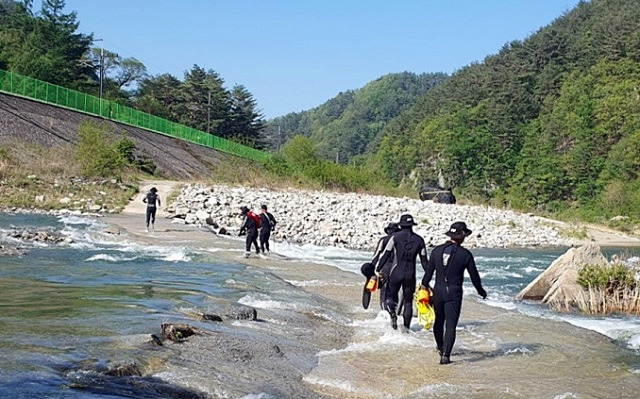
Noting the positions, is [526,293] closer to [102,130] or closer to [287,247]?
[287,247]

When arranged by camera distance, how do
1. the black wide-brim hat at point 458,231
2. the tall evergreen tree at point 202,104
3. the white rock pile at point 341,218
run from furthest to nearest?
the tall evergreen tree at point 202,104 < the white rock pile at point 341,218 < the black wide-brim hat at point 458,231

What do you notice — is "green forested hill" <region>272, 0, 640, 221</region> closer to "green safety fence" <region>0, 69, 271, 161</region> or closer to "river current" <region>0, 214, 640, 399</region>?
"green safety fence" <region>0, 69, 271, 161</region>

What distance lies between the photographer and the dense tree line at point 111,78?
6812 centimetres

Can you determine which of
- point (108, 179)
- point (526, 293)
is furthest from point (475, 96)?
point (526, 293)

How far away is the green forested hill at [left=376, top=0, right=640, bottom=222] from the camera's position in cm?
7675

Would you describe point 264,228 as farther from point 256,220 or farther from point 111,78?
point 111,78

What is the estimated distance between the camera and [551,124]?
87938mm

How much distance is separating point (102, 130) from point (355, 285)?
32.1 metres

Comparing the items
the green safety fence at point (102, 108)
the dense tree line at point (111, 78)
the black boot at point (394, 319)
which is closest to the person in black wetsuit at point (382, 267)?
the black boot at point (394, 319)

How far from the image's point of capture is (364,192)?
183ft

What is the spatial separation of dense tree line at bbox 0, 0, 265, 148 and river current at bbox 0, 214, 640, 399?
1900 inches

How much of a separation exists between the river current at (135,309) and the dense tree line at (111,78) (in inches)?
1900

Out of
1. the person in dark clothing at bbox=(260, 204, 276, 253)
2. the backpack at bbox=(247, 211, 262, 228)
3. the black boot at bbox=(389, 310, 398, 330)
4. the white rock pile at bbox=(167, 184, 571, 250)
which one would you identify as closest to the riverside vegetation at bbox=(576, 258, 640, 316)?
the black boot at bbox=(389, 310, 398, 330)

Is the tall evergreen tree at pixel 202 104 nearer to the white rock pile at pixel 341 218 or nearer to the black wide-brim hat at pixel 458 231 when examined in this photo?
the white rock pile at pixel 341 218
